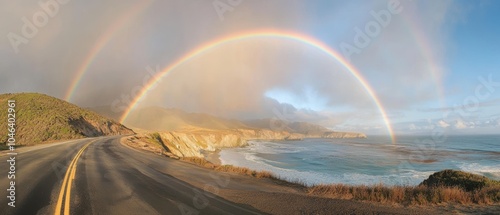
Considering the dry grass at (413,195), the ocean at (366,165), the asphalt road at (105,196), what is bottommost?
the ocean at (366,165)

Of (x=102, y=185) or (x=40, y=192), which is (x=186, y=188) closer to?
(x=102, y=185)

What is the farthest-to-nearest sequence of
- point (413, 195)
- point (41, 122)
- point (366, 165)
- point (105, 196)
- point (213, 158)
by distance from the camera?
point (213, 158) < point (366, 165) < point (41, 122) < point (413, 195) < point (105, 196)

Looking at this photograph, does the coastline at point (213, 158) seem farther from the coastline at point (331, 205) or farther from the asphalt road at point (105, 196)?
the coastline at point (331, 205)

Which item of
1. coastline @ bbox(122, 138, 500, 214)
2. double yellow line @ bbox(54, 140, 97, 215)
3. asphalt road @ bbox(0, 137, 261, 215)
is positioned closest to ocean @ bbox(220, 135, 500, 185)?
coastline @ bbox(122, 138, 500, 214)

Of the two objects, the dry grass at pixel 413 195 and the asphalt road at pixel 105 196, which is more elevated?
the asphalt road at pixel 105 196

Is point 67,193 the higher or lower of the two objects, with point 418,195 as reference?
higher

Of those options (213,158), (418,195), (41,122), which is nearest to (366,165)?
(213,158)

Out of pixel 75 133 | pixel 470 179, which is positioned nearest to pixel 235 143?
pixel 75 133

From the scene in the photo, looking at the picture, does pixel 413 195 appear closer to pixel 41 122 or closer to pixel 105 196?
pixel 105 196

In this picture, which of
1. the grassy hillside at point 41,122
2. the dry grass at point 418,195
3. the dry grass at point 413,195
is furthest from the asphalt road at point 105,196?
the grassy hillside at point 41,122
